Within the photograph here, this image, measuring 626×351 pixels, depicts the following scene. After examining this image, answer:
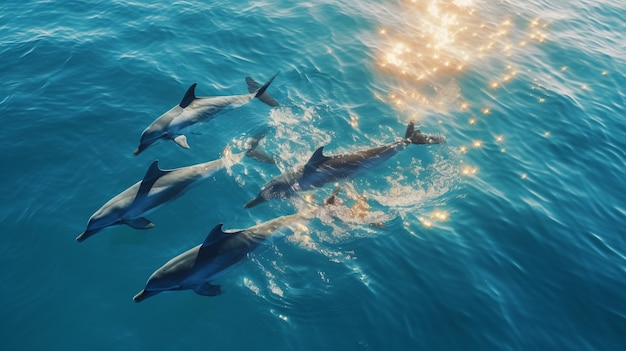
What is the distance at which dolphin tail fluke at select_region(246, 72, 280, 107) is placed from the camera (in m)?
14.0

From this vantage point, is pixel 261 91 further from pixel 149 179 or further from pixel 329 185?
pixel 149 179

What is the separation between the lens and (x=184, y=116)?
40.1 ft

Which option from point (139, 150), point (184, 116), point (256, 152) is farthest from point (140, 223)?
point (256, 152)

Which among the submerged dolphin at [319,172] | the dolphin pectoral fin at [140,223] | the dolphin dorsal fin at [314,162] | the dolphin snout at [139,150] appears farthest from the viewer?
the dolphin dorsal fin at [314,162]

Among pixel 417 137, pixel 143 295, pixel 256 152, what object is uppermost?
pixel 417 137

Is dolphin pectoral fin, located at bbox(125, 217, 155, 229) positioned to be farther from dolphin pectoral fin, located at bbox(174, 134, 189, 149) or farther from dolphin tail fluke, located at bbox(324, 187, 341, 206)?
dolphin tail fluke, located at bbox(324, 187, 341, 206)

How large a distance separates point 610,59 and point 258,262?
20544 mm

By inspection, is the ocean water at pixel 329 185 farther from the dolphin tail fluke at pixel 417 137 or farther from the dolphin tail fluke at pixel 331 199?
the dolphin tail fluke at pixel 331 199

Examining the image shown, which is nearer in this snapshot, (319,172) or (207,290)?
(207,290)

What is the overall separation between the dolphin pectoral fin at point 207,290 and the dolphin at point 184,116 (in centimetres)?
468

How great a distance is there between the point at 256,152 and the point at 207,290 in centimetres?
506

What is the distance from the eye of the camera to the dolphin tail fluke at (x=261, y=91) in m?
14.0

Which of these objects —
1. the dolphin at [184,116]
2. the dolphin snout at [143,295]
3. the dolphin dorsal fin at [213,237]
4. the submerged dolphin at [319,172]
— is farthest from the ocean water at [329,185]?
the dolphin dorsal fin at [213,237]

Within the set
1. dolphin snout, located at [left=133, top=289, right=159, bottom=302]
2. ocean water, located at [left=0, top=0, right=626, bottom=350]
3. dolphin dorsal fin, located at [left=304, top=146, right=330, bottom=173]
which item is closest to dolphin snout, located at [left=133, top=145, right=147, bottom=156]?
ocean water, located at [left=0, top=0, right=626, bottom=350]
